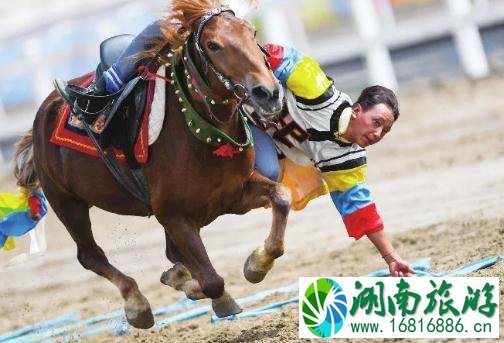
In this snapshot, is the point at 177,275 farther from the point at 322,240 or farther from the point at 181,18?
the point at 322,240

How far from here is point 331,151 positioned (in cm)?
540

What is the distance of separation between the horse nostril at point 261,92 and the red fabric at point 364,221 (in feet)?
4.48

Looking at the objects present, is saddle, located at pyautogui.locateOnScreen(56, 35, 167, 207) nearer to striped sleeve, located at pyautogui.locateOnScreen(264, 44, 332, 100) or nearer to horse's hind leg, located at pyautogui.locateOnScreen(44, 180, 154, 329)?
striped sleeve, located at pyautogui.locateOnScreen(264, 44, 332, 100)

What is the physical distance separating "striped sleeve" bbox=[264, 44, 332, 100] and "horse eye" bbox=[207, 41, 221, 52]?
0.71 meters

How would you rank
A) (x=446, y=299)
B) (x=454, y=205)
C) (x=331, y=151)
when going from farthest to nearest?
(x=454, y=205) → (x=331, y=151) → (x=446, y=299)

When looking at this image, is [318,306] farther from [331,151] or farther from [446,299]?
[331,151]

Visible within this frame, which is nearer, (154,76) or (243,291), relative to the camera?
(154,76)

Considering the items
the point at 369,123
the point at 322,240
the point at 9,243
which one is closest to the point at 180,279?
the point at 369,123

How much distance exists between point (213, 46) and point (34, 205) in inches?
95.7

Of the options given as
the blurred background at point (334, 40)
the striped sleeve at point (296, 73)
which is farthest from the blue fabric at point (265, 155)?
the blurred background at point (334, 40)

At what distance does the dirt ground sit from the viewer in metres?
6.23

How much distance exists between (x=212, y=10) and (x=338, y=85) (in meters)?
10.6

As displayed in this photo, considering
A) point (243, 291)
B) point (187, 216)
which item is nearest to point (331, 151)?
point (187, 216)

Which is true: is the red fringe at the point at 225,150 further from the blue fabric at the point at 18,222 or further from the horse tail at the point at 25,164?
the blue fabric at the point at 18,222
